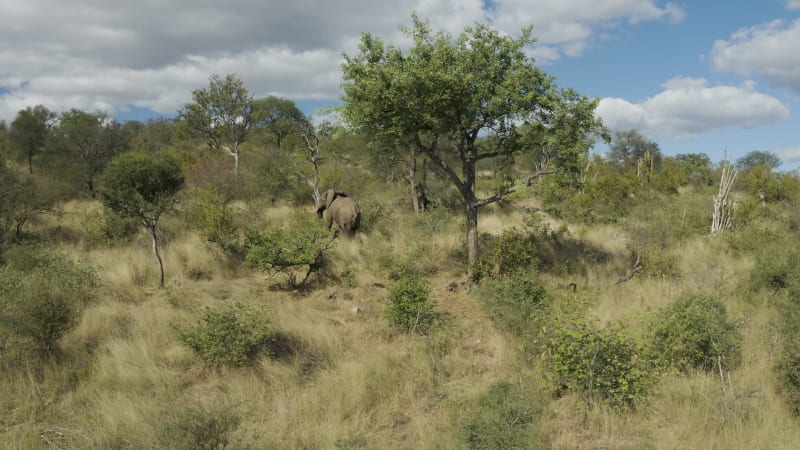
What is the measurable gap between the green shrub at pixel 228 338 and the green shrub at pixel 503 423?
11.2 feet

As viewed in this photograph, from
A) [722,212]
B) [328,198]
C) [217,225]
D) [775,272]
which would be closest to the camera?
[775,272]

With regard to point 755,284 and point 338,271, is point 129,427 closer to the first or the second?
point 338,271

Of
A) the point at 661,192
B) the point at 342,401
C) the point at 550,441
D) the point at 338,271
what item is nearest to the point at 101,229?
the point at 338,271

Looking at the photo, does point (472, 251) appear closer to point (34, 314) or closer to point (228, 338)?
point (228, 338)

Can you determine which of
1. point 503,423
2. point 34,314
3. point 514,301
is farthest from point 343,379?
point 34,314

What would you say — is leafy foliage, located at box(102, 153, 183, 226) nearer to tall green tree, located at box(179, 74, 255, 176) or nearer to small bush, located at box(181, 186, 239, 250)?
small bush, located at box(181, 186, 239, 250)

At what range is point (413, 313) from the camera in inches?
320

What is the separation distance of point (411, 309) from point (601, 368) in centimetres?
341

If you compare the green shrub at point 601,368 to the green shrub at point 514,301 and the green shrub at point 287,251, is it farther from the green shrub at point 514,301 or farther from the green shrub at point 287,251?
the green shrub at point 287,251

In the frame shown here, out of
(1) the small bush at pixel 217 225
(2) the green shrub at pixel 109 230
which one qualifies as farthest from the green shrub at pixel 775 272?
(2) the green shrub at pixel 109 230

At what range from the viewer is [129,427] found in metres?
5.20

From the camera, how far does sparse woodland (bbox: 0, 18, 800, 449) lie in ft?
17.3

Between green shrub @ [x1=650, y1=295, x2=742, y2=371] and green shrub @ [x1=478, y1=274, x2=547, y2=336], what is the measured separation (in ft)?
6.00

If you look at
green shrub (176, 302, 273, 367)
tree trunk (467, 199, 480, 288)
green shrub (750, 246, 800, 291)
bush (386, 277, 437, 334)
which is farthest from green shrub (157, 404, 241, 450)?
green shrub (750, 246, 800, 291)
